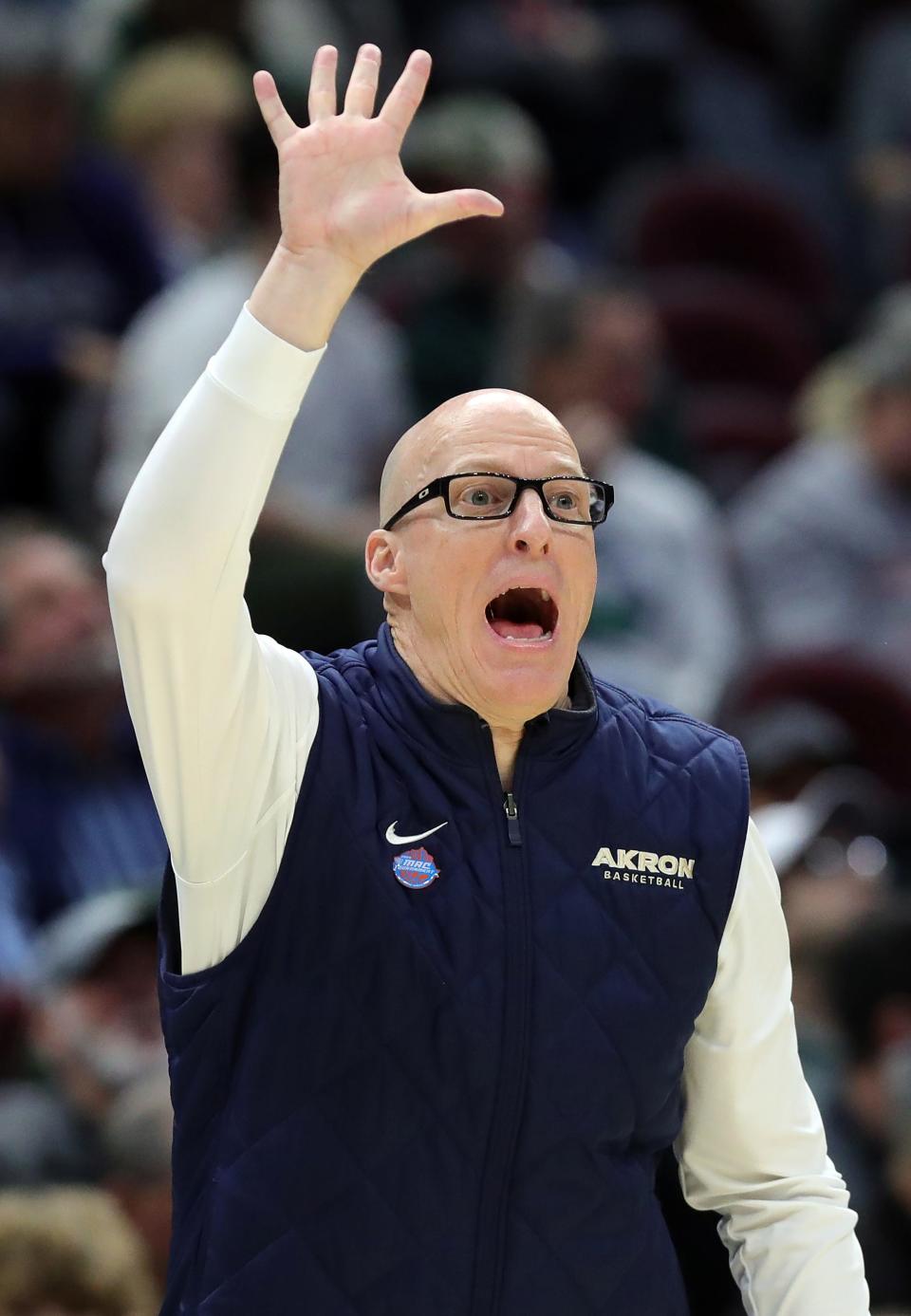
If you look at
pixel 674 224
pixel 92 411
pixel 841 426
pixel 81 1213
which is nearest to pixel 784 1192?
pixel 81 1213

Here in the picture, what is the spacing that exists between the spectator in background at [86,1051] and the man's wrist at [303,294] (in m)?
2.20

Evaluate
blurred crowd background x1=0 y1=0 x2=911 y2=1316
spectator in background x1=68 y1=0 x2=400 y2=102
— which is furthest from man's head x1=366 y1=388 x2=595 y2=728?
spectator in background x1=68 y1=0 x2=400 y2=102

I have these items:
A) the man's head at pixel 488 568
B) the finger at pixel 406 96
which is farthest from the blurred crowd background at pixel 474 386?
the finger at pixel 406 96

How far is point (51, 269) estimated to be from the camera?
6.53 m

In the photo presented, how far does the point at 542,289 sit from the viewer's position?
646 centimetres

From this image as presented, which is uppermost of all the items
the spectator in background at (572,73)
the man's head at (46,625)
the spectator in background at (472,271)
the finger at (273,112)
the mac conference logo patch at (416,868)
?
the spectator in background at (572,73)

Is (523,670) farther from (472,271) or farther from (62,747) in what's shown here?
(472,271)

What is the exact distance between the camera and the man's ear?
8.73 ft

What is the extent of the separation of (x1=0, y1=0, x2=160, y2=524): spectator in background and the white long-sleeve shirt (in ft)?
12.1

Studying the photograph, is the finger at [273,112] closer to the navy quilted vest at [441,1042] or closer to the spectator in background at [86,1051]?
the navy quilted vest at [441,1042]

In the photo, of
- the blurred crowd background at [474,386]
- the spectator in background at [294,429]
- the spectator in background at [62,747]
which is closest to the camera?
the blurred crowd background at [474,386]

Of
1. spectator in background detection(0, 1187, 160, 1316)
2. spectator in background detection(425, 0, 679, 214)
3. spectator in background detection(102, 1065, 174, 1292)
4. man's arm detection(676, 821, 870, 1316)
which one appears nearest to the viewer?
man's arm detection(676, 821, 870, 1316)

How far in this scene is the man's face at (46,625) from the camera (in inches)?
212

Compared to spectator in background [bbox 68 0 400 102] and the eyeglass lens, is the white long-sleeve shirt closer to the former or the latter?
the eyeglass lens
